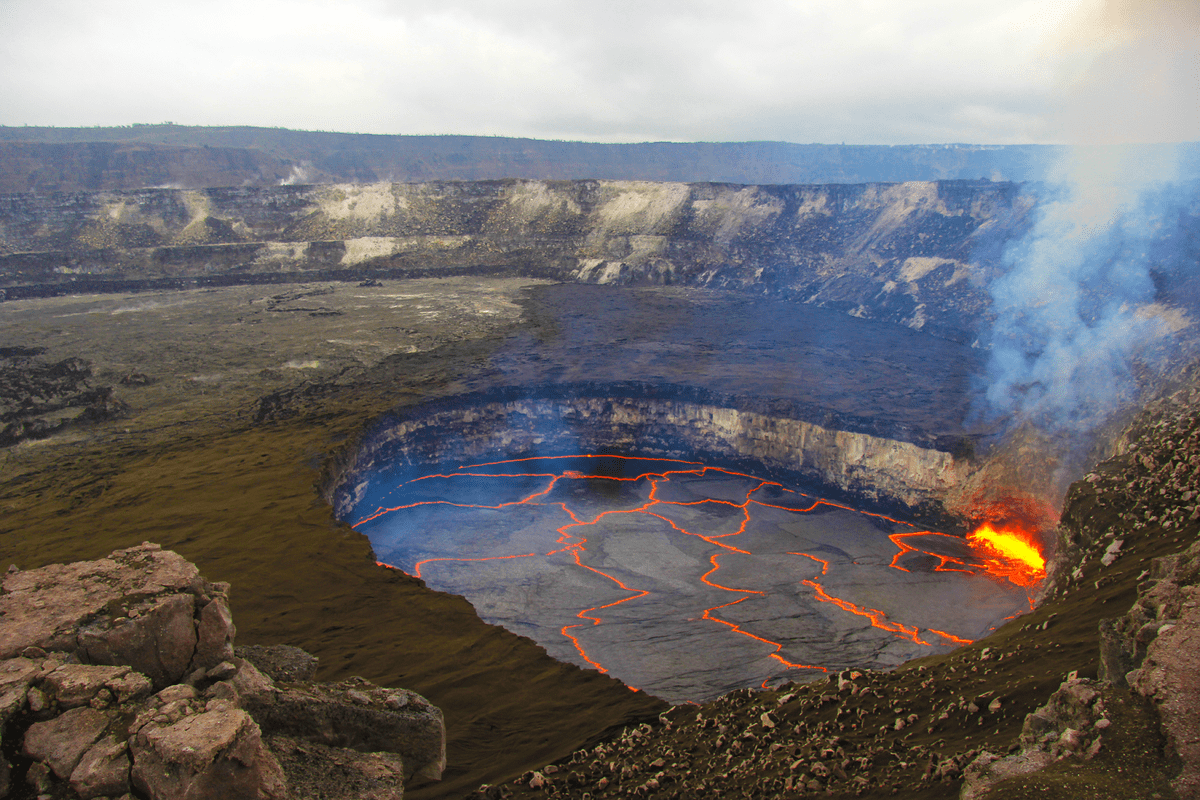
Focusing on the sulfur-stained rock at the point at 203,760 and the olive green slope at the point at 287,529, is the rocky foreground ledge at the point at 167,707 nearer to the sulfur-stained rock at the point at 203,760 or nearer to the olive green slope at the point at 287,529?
the sulfur-stained rock at the point at 203,760

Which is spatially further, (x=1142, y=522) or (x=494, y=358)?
(x=494, y=358)

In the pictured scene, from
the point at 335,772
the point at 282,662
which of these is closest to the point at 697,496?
the point at 282,662

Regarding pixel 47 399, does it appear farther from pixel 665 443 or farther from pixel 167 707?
pixel 167 707

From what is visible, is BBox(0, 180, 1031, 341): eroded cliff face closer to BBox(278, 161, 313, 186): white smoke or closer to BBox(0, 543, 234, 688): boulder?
BBox(0, 543, 234, 688): boulder

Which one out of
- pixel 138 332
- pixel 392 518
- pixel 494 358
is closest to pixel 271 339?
pixel 138 332

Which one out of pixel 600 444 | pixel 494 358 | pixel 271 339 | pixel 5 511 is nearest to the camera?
pixel 5 511

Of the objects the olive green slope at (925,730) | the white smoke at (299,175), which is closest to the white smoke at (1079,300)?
the olive green slope at (925,730)

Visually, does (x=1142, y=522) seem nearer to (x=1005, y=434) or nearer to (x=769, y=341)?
(x=1005, y=434)
